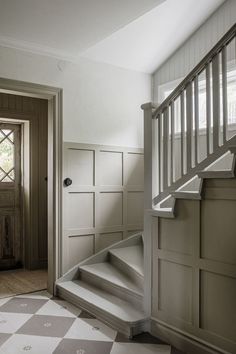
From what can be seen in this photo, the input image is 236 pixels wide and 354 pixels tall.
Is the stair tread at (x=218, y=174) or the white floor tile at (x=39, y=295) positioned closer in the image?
the stair tread at (x=218, y=174)

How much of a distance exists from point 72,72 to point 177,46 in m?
1.41

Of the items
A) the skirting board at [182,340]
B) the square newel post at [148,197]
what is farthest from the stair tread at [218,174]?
the skirting board at [182,340]

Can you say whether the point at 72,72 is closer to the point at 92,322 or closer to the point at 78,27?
the point at 78,27

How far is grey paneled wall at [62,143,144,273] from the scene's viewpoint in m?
4.16

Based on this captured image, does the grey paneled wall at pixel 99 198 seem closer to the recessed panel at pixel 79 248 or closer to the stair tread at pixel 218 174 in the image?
the recessed panel at pixel 79 248

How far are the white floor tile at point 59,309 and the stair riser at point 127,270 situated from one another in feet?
2.09

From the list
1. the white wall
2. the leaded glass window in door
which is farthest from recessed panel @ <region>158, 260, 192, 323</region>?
the leaded glass window in door

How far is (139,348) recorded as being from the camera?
9.21ft

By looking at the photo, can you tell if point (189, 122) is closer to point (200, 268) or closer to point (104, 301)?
point (200, 268)

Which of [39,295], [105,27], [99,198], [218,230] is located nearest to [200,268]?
[218,230]

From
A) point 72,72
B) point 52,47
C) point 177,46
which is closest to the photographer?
point 52,47

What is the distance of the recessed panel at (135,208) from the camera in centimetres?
464

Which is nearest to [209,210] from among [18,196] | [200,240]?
[200,240]

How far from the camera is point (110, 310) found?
3262 mm
